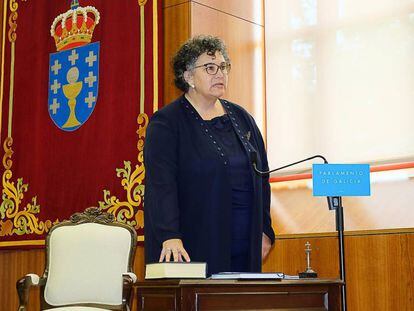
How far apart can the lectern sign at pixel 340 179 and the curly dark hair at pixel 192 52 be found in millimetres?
814

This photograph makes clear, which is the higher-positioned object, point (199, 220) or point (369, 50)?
point (369, 50)

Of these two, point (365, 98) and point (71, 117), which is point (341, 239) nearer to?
point (365, 98)

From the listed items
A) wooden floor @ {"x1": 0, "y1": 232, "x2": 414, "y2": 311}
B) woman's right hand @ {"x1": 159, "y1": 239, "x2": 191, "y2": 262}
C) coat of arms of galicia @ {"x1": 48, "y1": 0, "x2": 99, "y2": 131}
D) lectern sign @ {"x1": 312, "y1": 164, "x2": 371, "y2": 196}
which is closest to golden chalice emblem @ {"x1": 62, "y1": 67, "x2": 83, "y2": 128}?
coat of arms of galicia @ {"x1": 48, "y1": 0, "x2": 99, "y2": 131}

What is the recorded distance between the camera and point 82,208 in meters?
4.49

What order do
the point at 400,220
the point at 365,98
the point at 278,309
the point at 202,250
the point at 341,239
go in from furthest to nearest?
the point at 365,98
the point at 400,220
the point at 202,250
the point at 341,239
the point at 278,309

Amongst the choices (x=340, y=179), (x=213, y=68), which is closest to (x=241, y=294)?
(x=340, y=179)

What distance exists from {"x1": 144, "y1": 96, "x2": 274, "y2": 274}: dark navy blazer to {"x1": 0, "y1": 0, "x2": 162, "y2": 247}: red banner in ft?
4.71

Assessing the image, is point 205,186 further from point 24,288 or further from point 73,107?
point 73,107

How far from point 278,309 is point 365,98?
2.14 metres

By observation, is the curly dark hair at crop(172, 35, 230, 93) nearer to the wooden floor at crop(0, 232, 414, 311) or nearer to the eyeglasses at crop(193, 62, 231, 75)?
the eyeglasses at crop(193, 62, 231, 75)

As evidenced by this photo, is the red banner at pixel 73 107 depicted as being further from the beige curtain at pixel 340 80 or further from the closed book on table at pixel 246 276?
the closed book on table at pixel 246 276

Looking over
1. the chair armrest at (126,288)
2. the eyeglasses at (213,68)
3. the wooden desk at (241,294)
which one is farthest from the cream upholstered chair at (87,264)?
the wooden desk at (241,294)

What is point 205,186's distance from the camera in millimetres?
2713

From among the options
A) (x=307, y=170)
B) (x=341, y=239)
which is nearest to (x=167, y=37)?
(x=307, y=170)
